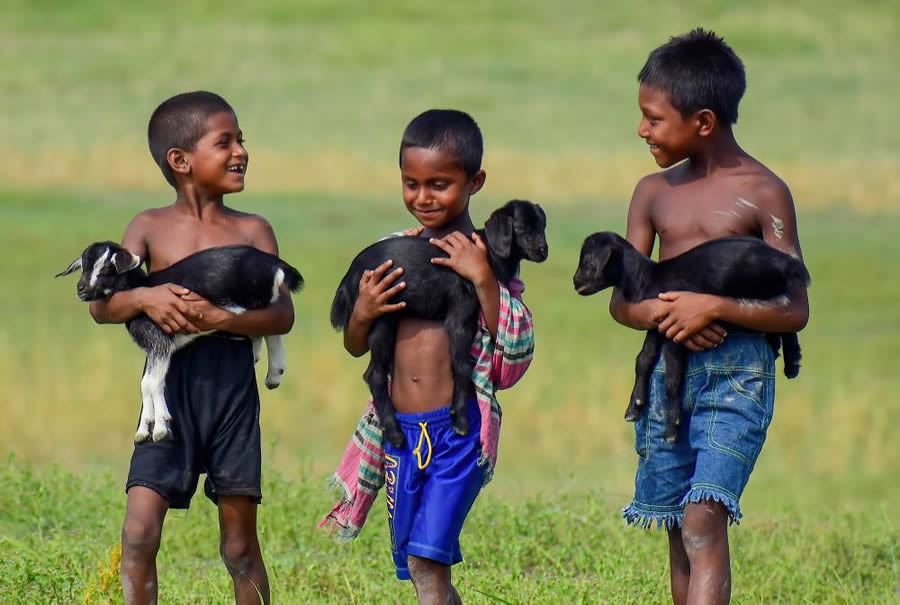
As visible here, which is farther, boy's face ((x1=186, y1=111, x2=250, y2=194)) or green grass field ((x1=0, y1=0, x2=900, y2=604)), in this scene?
green grass field ((x1=0, y1=0, x2=900, y2=604))

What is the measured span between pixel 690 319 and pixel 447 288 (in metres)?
0.77

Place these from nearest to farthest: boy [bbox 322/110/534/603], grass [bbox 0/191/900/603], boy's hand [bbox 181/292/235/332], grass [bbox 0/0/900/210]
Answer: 1. boy [bbox 322/110/534/603]
2. boy's hand [bbox 181/292/235/332]
3. grass [bbox 0/191/900/603]
4. grass [bbox 0/0/900/210]

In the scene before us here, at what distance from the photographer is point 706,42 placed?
471 centimetres

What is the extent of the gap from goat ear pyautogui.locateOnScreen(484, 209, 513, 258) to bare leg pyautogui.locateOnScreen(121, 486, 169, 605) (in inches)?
53.6

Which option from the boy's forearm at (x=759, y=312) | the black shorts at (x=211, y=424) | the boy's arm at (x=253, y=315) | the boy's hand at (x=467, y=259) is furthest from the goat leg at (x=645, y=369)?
the black shorts at (x=211, y=424)

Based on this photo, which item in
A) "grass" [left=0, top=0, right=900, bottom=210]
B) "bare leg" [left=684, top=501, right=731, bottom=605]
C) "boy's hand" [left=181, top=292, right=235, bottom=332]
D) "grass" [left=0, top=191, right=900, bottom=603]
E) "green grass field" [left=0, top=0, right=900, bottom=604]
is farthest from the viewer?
"grass" [left=0, top=0, right=900, bottom=210]

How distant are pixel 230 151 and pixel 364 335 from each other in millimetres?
780

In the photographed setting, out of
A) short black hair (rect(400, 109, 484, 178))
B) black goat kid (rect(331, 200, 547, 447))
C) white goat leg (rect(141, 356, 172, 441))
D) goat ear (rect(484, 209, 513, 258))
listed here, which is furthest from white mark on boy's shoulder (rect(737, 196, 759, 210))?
white goat leg (rect(141, 356, 172, 441))

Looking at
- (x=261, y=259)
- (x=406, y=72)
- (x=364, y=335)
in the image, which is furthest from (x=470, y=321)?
(x=406, y=72)

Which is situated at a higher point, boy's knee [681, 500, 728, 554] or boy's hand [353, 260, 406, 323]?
boy's hand [353, 260, 406, 323]

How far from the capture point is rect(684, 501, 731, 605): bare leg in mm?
4422

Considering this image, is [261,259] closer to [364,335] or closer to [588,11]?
[364,335]

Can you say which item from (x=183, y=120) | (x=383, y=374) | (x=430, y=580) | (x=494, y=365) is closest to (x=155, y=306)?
(x=183, y=120)

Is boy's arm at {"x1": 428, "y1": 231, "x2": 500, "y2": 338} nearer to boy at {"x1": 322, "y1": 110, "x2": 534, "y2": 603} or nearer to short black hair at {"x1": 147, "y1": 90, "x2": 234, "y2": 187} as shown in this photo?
boy at {"x1": 322, "y1": 110, "x2": 534, "y2": 603}
